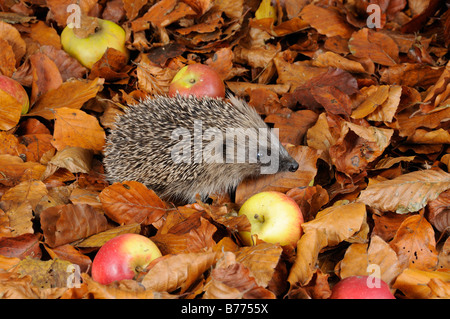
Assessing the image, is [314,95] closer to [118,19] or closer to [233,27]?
[233,27]

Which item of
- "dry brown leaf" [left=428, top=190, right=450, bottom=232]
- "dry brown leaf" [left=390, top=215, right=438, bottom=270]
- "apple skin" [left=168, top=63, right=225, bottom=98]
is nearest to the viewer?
"dry brown leaf" [left=390, top=215, right=438, bottom=270]

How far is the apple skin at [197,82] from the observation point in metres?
3.67

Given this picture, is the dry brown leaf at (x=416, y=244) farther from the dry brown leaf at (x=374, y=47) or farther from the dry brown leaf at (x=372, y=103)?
the dry brown leaf at (x=374, y=47)

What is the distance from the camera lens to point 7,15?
430cm

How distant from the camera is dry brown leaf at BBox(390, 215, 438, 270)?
2555 millimetres

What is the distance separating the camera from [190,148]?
3268mm

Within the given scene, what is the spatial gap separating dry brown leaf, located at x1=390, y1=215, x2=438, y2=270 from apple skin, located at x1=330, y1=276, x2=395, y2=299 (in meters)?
0.44

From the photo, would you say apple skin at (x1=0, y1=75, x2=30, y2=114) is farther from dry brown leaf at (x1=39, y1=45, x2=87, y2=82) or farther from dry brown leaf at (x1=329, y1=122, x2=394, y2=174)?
dry brown leaf at (x1=329, y1=122, x2=394, y2=174)

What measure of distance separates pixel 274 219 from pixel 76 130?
1845 millimetres

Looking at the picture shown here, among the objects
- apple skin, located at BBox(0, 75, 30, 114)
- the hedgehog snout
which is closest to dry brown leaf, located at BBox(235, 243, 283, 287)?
the hedgehog snout

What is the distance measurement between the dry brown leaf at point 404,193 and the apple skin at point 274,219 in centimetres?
46

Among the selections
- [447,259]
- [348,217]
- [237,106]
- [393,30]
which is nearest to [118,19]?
[237,106]

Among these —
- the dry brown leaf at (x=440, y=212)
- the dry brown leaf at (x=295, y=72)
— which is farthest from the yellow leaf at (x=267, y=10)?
the dry brown leaf at (x=440, y=212)
